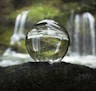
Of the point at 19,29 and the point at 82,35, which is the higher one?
the point at 19,29

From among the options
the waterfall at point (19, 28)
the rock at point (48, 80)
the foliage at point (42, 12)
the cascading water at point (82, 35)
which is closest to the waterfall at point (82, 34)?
the cascading water at point (82, 35)

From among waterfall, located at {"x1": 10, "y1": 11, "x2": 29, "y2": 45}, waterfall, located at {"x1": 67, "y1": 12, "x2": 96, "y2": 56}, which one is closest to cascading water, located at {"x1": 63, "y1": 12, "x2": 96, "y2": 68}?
waterfall, located at {"x1": 67, "y1": 12, "x2": 96, "y2": 56}

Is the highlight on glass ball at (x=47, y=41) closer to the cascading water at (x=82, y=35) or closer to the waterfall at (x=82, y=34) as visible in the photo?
the cascading water at (x=82, y=35)

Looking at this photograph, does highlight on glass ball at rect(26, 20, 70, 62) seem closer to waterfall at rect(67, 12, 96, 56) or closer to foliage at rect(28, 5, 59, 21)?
waterfall at rect(67, 12, 96, 56)

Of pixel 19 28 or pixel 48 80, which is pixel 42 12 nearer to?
pixel 19 28

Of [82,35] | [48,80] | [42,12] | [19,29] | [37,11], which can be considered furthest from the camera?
[37,11]

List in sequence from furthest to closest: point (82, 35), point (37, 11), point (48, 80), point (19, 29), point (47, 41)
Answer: point (37, 11), point (19, 29), point (82, 35), point (47, 41), point (48, 80)

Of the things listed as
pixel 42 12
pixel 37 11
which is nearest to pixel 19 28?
pixel 37 11
